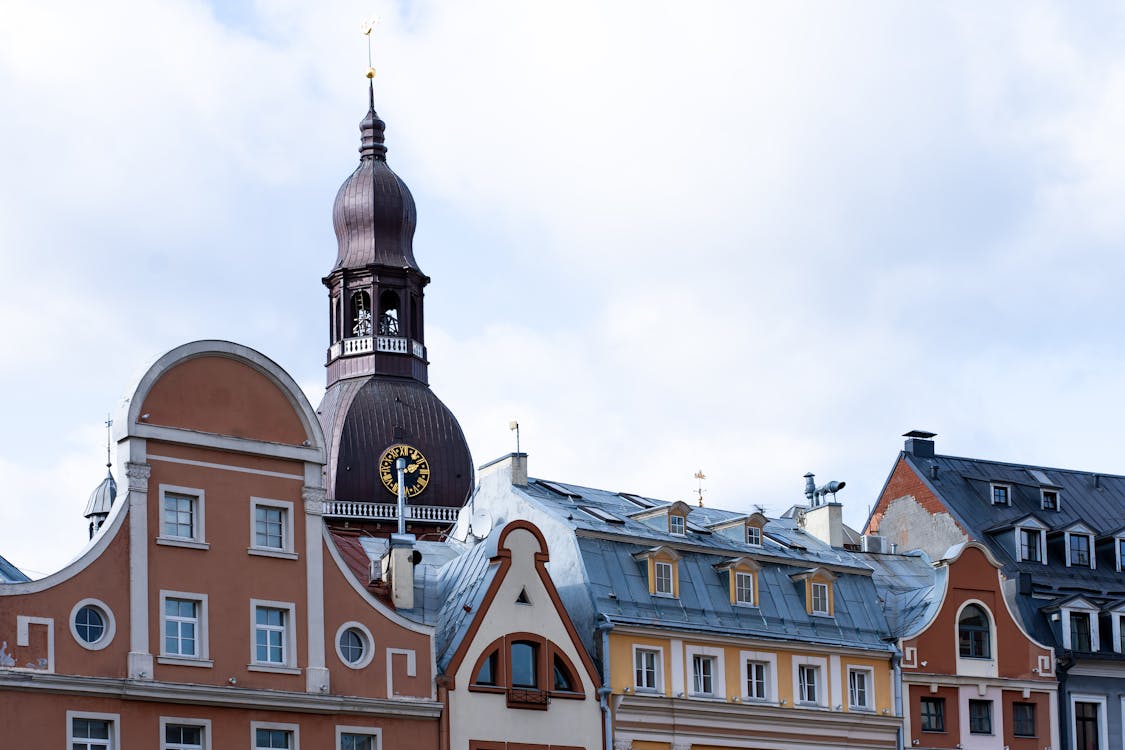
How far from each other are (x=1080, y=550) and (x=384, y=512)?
37479mm

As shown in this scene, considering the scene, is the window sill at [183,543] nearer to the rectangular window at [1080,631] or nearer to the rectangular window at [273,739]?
the rectangular window at [273,739]

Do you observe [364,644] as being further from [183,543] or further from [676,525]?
[676,525]

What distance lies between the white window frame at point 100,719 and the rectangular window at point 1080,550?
1632 inches

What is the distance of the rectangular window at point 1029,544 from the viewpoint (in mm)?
84875

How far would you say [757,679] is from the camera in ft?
238

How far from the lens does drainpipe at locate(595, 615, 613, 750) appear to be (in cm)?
6819

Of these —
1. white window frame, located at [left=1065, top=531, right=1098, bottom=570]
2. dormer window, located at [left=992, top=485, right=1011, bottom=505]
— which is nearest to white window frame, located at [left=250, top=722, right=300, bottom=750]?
white window frame, located at [left=1065, top=531, right=1098, bottom=570]

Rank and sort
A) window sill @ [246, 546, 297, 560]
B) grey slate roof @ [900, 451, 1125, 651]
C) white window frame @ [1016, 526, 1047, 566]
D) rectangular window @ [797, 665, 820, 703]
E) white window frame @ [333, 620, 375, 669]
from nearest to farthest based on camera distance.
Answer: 1. window sill @ [246, 546, 297, 560]
2. white window frame @ [333, 620, 375, 669]
3. rectangular window @ [797, 665, 820, 703]
4. grey slate roof @ [900, 451, 1125, 651]
5. white window frame @ [1016, 526, 1047, 566]

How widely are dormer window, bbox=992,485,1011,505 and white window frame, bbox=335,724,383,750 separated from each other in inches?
1348

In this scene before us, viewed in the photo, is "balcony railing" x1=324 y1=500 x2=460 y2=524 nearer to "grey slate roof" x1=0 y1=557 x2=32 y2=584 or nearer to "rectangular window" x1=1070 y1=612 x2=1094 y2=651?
"grey slate roof" x1=0 y1=557 x2=32 y2=584

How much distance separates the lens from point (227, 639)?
61281 millimetres

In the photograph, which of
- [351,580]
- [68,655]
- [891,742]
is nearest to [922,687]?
[891,742]

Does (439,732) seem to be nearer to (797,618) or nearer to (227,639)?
(227,639)

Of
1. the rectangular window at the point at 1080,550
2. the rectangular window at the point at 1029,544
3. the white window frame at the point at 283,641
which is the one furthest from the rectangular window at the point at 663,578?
the rectangular window at the point at 1080,550
